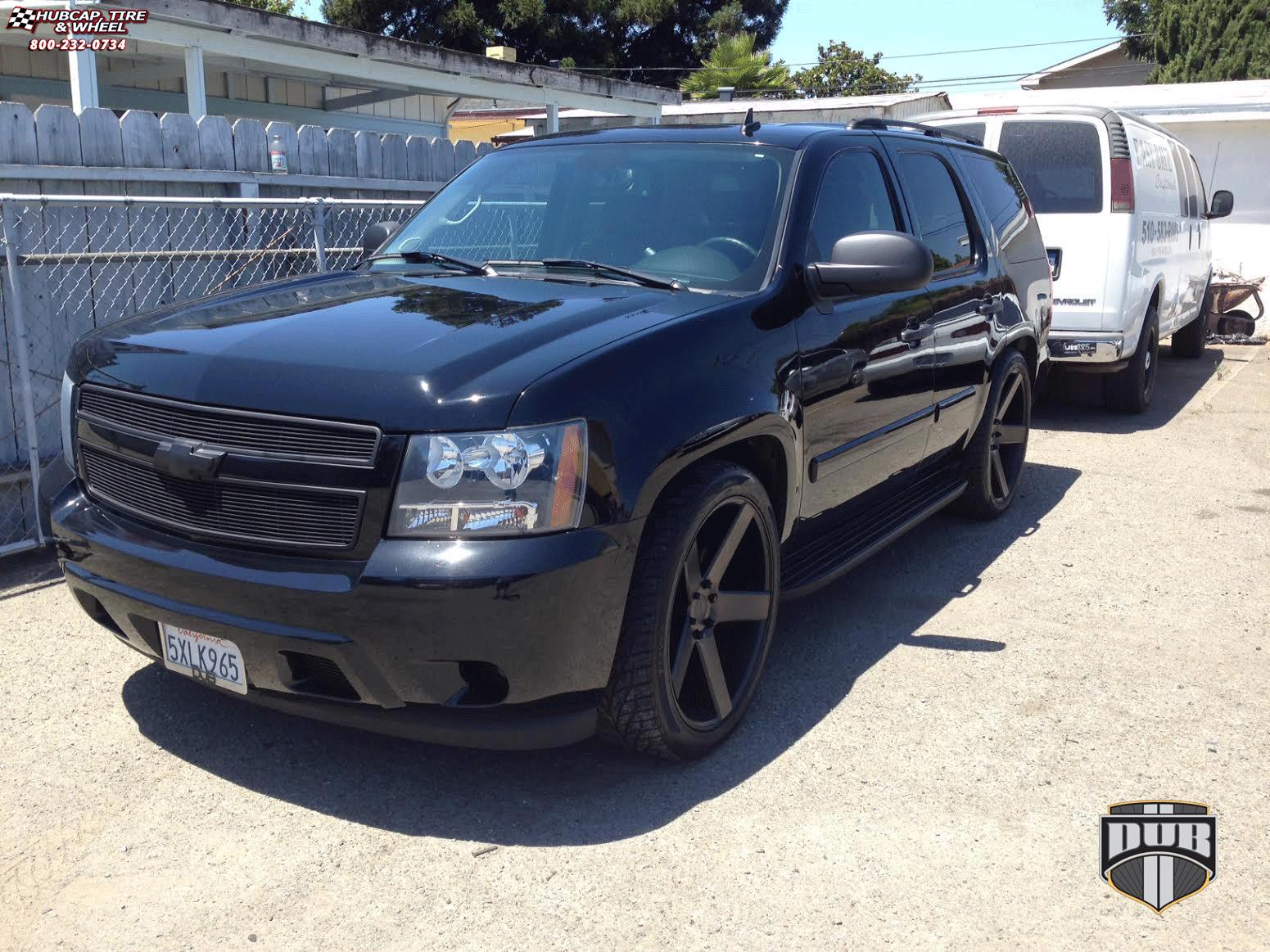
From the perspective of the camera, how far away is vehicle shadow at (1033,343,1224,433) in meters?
9.34

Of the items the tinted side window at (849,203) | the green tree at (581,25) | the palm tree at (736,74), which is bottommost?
the tinted side window at (849,203)

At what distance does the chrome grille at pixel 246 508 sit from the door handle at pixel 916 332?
2.58m

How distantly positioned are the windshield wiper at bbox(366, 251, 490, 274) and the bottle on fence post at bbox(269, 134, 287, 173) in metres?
4.14

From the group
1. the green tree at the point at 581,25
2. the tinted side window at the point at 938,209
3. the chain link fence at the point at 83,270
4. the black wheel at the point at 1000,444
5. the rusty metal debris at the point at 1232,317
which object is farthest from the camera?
the green tree at the point at 581,25

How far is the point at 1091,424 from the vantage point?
368 inches

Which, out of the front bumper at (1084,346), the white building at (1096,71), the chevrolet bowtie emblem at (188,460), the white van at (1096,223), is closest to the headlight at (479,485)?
the chevrolet bowtie emblem at (188,460)

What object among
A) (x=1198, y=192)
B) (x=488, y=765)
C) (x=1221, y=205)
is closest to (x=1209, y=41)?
(x=1221, y=205)

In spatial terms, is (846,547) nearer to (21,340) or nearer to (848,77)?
(21,340)

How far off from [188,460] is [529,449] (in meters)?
0.93

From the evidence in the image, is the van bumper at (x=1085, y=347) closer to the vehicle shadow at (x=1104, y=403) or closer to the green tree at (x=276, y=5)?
the vehicle shadow at (x=1104, y=403)

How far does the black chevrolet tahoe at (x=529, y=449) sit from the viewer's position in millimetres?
2990

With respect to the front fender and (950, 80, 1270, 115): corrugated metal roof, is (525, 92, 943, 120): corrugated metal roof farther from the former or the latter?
the front fender

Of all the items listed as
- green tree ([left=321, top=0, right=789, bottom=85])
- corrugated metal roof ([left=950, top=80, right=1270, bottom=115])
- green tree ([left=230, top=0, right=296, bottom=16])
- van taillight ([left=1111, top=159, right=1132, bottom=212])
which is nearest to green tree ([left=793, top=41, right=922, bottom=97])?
green tree ([left=321, top=0, right=789, bottom=85])

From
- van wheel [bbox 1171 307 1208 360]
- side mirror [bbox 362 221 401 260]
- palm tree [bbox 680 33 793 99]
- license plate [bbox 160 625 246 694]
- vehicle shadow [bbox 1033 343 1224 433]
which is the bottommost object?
vehicle shadow [bbox 1033 343 1224 433]
